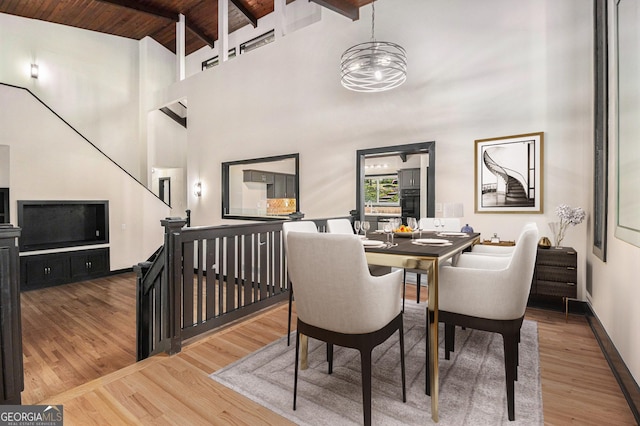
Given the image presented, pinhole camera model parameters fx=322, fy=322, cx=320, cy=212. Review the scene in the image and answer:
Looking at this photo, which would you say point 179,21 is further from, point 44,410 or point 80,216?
point 44,410

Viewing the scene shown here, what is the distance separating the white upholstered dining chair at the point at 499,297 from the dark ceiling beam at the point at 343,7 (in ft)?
13.0

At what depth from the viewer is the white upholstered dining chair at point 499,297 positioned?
5.55 ft

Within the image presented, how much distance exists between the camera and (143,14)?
704 cm

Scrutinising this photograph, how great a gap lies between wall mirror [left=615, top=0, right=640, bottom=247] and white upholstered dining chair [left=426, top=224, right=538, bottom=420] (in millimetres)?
614

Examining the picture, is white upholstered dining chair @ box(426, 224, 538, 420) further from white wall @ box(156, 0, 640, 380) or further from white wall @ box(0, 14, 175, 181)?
white wall @ box(0, 14, 175, 181)

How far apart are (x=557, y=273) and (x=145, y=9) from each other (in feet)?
28.8

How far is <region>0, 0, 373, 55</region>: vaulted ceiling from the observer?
21.5 feet

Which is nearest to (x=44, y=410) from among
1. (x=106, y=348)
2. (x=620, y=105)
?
(x=106, y=348)

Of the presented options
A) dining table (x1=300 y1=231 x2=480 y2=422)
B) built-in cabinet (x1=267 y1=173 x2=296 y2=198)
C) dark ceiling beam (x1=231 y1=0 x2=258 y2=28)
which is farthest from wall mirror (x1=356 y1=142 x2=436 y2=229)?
dark ceiling beam (x1=231 y1=0 x2=258 y2=28)

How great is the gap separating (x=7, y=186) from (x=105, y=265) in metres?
2.11

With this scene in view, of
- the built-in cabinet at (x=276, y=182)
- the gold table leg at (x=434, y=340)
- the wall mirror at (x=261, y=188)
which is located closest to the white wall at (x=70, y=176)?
the wall mirror at (x=261, y=188)

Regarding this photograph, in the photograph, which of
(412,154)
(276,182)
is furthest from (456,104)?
(276,182)

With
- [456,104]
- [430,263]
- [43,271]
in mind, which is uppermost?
[456,104]

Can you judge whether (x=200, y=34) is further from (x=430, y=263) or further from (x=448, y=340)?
(x=448, y=340)
